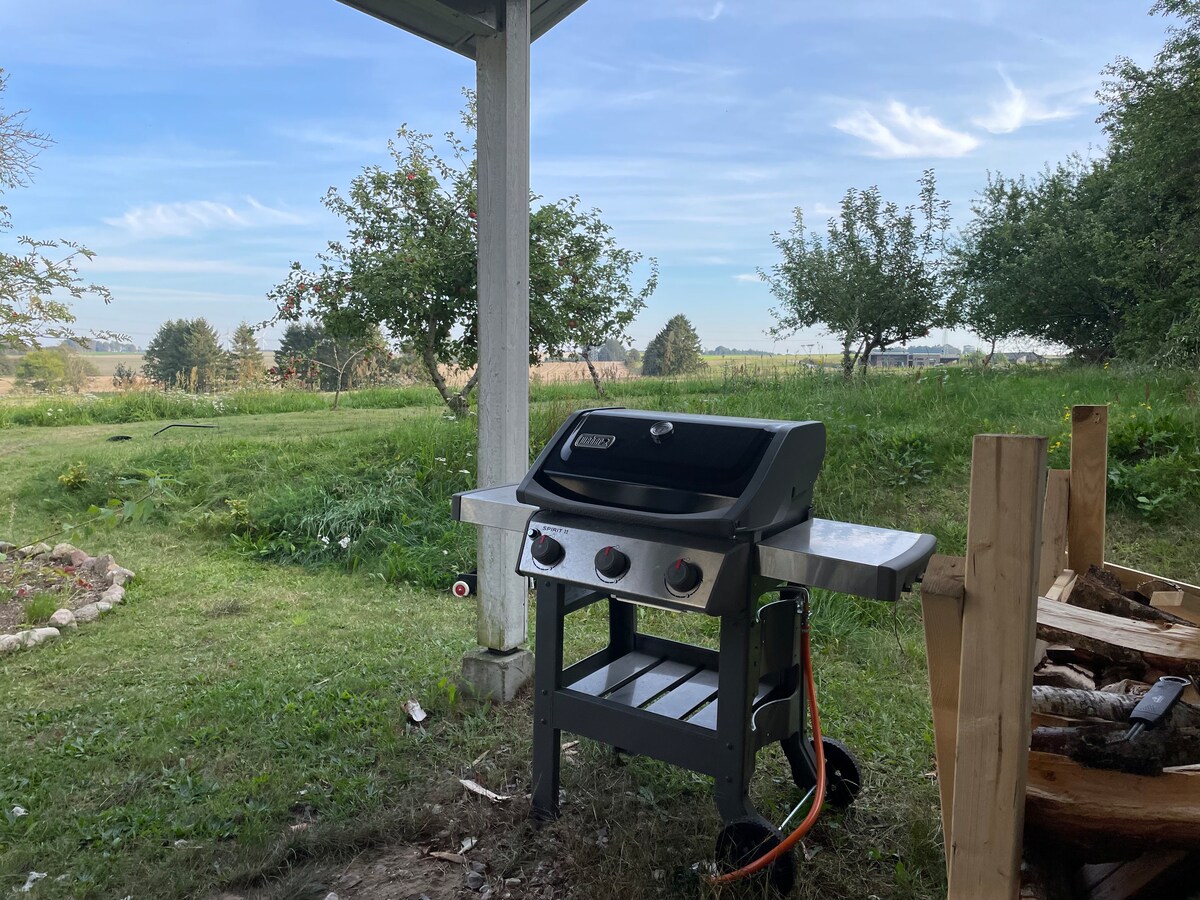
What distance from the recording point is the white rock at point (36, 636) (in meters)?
3.12

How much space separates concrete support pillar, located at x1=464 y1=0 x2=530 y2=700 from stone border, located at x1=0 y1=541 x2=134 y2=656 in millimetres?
2039

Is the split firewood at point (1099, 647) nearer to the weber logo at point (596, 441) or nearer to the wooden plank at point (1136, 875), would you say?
the wooden plank at point (1136, 875)

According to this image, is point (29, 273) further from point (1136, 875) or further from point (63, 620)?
point (1136, 875)

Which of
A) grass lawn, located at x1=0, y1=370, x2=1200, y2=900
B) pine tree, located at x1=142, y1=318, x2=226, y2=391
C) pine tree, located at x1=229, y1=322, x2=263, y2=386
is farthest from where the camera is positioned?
pine tree, located at x1=229, y1=322, x2=263, y2=386

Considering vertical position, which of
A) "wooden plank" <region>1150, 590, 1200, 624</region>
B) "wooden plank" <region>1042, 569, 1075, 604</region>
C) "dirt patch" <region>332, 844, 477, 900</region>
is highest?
"wooden plank" <region>1042, 569, 1075, 604</region>

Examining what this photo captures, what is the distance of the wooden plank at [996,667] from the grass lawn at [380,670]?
27.8 inches

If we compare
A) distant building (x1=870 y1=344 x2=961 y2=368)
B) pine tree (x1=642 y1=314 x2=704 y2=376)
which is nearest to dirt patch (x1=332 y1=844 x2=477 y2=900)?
pine tree (x1=642 y1=314 x2=704 y2=376)

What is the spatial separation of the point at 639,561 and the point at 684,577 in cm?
11

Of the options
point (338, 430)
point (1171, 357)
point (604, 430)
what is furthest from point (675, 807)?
point (1171, 357)

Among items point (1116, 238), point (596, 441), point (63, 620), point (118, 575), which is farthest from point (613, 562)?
point (1116, 238)

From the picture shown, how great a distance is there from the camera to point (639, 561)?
1480 millimetres

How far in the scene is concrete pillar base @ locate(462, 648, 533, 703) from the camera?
2.56 meters

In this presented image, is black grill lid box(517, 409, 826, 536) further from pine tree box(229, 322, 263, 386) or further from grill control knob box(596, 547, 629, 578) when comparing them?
pine tree box(229, 322, 263, 386)

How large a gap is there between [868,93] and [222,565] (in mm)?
5796
